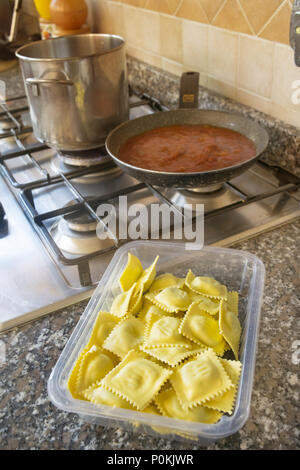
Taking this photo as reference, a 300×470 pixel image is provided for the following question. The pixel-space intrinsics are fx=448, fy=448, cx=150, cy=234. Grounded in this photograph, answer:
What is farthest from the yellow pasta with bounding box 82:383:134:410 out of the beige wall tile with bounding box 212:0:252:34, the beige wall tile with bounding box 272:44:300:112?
the beige wall tile with bounding box 212:0:252:34

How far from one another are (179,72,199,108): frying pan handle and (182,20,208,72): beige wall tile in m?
0.14

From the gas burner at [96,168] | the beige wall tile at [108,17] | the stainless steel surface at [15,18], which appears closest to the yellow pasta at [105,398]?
the gas burner at [96,168]

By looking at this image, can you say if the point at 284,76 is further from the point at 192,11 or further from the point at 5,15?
the point at 5,15

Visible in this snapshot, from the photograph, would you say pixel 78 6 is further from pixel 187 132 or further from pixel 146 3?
pixel 187 132

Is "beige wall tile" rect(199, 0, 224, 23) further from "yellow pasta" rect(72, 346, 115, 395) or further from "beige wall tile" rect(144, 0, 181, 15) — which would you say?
"yellow pasta" rect(72, 346, 115, 395)

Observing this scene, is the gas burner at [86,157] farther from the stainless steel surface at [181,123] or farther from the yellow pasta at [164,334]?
the yellow pasta at [164,334]

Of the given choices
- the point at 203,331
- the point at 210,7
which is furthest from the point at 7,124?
the point at 203,331

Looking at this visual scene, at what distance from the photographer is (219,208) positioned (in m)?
0.75

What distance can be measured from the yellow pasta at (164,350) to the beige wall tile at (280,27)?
0.51 metres

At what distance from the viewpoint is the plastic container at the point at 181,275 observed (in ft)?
1.36

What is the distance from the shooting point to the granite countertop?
1.44 ft

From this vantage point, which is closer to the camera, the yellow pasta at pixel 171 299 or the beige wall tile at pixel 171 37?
the yellow pasta at pixel 171 299

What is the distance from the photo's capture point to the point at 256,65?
902mm
